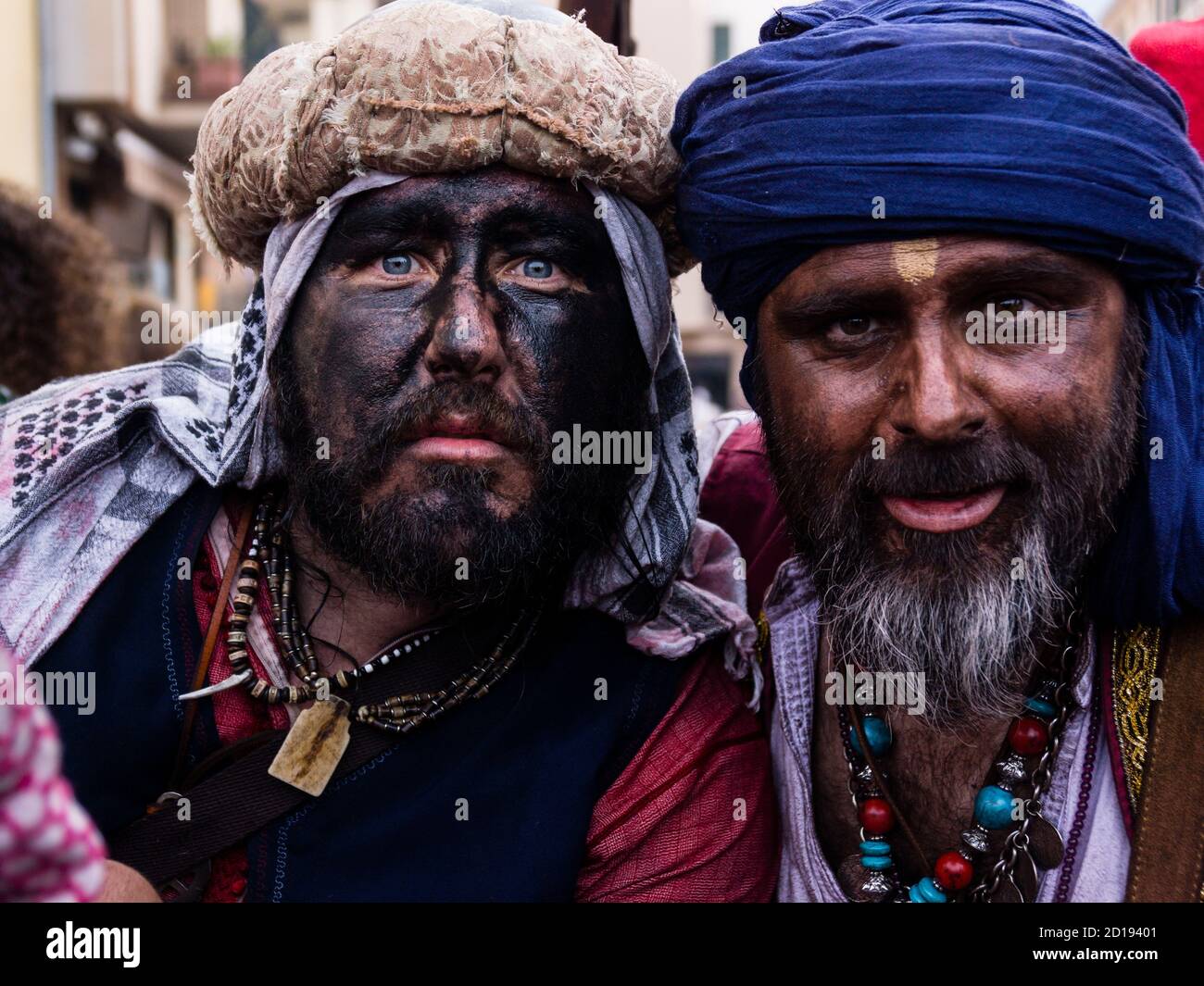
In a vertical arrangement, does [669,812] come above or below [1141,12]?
below

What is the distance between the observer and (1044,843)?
92.1 inches

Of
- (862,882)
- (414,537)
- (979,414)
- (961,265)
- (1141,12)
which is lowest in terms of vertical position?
(862,882)

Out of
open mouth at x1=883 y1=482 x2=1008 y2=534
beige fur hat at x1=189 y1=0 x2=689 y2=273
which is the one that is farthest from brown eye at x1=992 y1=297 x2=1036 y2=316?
beige fur hat at x1=189 y1=0 x2=689 y2=273

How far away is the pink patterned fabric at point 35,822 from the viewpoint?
Answer: 37.2 inches

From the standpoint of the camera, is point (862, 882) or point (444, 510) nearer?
point (444, 510)

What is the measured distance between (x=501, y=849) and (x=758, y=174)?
54.0 inches

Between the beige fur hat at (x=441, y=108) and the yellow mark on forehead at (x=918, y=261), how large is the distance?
1.83 feet

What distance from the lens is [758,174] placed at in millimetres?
2340

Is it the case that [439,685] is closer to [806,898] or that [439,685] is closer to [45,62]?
[806,898]

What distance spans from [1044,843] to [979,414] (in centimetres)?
85

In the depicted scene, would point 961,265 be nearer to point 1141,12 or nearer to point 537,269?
point 537,269

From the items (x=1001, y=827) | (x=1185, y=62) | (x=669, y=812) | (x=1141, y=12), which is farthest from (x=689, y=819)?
(x=1141, y=12)
